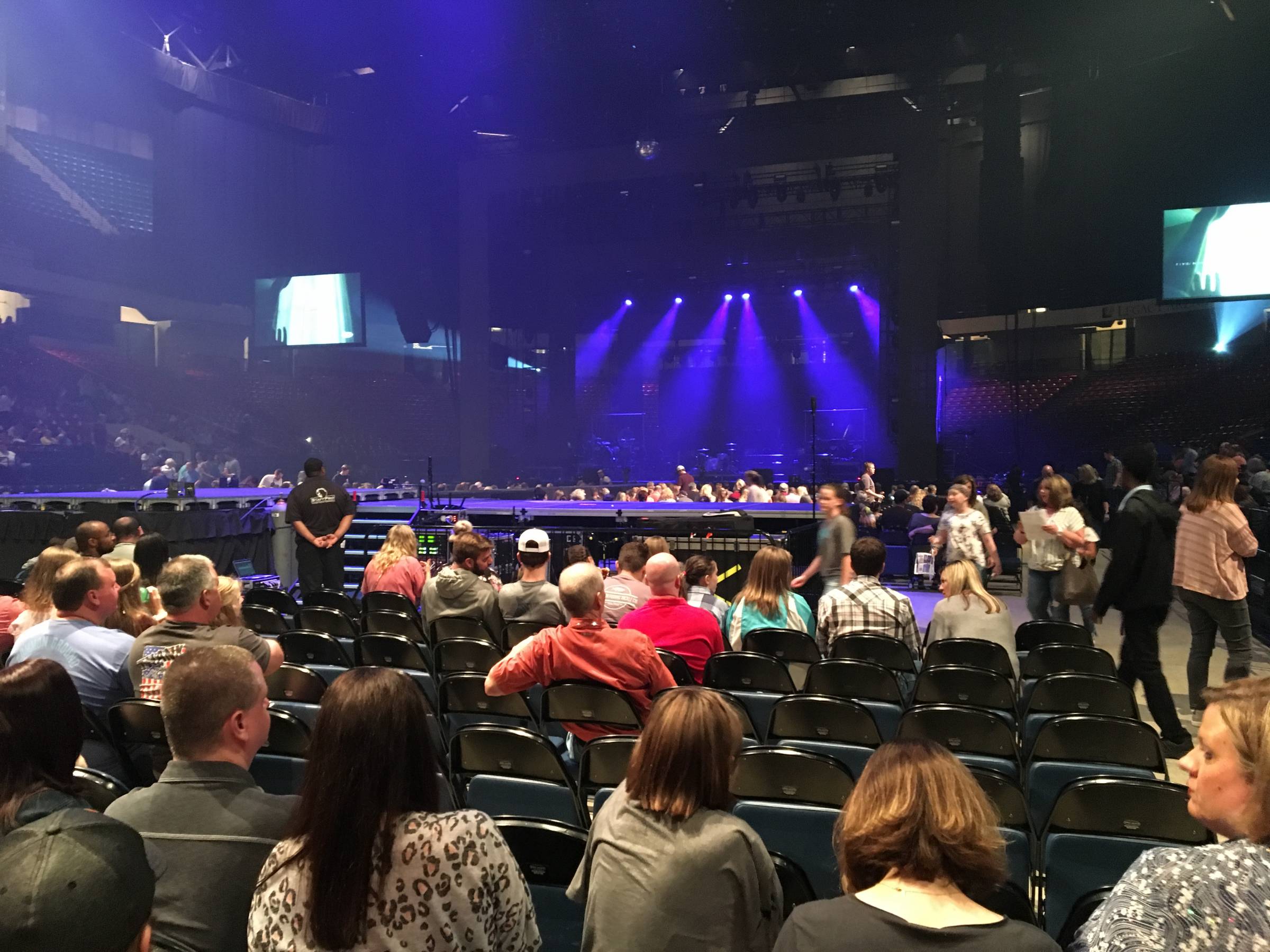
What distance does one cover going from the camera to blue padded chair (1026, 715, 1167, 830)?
10.5 feet

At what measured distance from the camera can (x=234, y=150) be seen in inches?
802

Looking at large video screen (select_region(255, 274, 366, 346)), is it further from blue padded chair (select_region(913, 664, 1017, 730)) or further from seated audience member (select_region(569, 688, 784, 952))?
seated audience member (select_region(569, 688, 784, 952))

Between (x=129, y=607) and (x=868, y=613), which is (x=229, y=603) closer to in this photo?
(x=129, y=607)

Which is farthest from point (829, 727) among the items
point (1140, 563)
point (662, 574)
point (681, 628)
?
point (1140, 563)

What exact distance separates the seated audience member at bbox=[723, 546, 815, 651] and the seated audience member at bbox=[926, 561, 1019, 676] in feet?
2.59

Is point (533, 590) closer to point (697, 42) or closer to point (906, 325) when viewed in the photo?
point (697, 42)

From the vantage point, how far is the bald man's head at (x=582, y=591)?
3789mm

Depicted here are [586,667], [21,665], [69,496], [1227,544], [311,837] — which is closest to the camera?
[311,837]

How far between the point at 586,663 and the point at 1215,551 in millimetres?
4170

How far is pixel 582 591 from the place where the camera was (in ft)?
12.4

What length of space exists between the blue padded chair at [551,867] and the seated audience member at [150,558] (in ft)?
13.0

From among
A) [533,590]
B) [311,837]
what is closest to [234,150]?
[533,590]

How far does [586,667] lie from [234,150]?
20.5 metres

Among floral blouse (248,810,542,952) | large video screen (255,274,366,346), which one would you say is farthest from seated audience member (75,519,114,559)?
large video screen (255,274,366,346)
